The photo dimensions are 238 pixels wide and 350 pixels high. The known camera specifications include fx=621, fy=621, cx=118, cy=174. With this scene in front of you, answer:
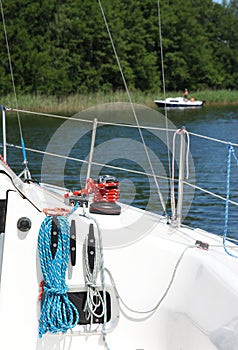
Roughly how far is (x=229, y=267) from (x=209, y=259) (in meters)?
0.10

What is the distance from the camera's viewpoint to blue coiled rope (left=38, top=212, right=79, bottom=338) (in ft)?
9.39

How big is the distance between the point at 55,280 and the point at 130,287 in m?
0.39

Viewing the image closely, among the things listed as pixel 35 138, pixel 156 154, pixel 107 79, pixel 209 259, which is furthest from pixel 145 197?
pixel 107 79

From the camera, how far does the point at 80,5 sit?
47562mm

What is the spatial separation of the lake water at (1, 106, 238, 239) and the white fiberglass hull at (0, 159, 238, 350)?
3688mm

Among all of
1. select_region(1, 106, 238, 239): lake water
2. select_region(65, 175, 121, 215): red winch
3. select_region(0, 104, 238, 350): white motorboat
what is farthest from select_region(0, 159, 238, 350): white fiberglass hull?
select_region(1, 106, 238, 239): lake water

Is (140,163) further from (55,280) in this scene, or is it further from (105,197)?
(55,280)

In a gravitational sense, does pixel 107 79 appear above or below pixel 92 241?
below

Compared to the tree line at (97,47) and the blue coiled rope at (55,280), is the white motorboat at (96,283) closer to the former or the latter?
the blue coiled rope at (55,280)

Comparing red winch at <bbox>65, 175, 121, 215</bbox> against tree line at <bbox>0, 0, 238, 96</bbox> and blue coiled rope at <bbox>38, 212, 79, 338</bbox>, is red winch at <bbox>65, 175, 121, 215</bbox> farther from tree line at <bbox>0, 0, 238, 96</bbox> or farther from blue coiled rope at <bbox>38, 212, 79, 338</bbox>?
tree line at <bbox>0, 0, 238, 96</bbox>

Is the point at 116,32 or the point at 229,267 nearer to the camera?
the point at 229,267

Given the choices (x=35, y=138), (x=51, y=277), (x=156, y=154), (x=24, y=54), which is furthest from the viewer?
(x=24, y=54)

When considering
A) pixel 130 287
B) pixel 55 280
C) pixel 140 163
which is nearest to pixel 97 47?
pixel 140 163

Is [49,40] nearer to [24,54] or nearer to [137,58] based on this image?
[24,54]
